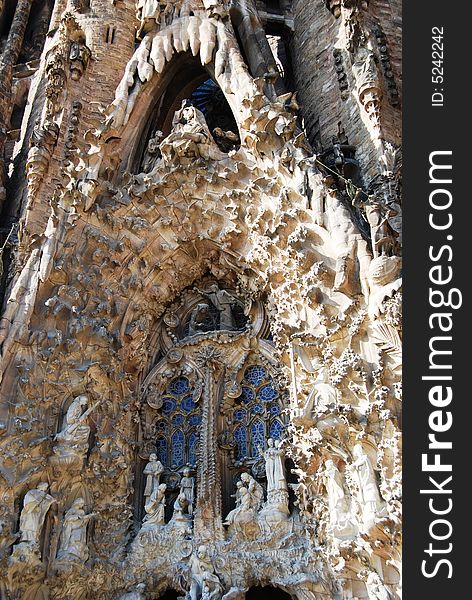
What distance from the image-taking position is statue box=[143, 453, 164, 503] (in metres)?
7.70

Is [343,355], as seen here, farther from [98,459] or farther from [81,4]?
[81,4]

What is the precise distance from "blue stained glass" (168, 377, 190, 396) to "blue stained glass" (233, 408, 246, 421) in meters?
0.70

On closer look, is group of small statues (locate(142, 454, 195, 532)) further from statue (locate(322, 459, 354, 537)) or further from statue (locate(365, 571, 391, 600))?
statue (locate(365, 571, 391, 600))

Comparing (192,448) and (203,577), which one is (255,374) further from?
(203,577)

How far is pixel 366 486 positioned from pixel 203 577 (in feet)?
6.55

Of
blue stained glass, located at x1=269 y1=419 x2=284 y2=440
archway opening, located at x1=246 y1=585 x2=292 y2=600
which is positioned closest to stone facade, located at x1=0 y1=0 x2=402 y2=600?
blue stained glass, located at x1=269 y1=419 x2=284 y2=440

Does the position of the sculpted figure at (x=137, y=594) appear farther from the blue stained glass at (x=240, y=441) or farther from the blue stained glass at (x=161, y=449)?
the blue stained glass at (x=240, y=441)

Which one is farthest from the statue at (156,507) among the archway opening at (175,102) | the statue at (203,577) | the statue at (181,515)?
the archway opening at (175,102)

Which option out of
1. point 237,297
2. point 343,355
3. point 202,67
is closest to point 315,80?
point 202,67

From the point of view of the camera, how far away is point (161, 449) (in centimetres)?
820

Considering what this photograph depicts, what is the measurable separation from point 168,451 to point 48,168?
16.0 feet

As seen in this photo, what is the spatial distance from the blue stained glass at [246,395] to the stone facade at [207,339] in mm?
27

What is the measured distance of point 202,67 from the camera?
34.0ft

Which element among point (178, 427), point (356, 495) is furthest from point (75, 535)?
point (356, 495)
